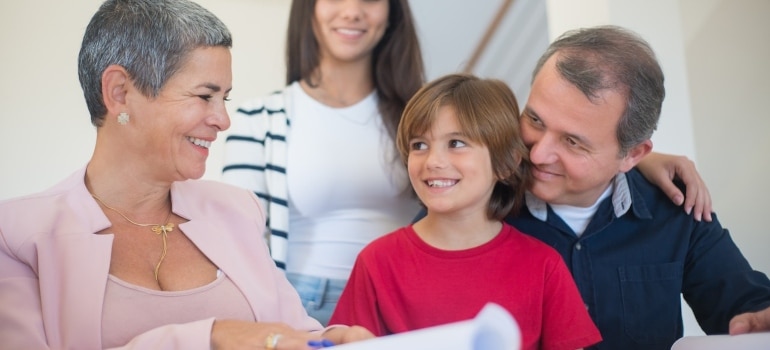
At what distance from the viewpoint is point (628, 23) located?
102 inches

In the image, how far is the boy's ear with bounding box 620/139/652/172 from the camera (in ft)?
6.29

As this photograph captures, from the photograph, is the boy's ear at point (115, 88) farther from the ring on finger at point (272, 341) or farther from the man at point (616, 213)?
the man at point (616, 213)

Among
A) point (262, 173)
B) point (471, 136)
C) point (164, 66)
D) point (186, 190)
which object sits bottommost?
point (262, 173)

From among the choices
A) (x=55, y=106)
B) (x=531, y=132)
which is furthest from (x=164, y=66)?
(x=55, y=106)

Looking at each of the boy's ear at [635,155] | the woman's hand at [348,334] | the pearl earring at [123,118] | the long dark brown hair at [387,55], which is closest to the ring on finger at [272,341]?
the woman's hand at [348,334]

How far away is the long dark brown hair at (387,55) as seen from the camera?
2.38 m

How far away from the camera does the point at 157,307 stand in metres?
1.36

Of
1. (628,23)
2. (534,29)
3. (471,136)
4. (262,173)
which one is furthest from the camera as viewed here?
(534,29)

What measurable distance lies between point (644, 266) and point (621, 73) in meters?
0.42

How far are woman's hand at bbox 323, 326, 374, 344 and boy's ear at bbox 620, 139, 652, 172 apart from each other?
0.84 meters

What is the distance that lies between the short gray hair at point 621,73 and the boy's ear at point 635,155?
0.02m

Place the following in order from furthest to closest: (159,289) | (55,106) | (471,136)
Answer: (55,106)
(471,136)
(159,289)

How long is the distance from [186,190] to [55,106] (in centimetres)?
255

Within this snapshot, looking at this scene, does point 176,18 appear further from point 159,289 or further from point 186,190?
point 159,289
